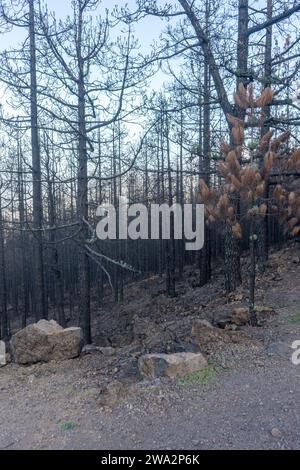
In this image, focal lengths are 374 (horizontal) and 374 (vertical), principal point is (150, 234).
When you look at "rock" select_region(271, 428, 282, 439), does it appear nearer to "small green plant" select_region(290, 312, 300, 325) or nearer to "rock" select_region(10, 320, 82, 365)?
"small green plant" select_region(290, 312, 300, 325)

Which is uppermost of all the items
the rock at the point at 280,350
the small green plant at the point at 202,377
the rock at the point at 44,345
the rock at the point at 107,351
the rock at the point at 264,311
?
the rock at the point at 264,311

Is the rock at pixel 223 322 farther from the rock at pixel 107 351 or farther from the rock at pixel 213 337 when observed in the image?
the rock at pixel 107 351

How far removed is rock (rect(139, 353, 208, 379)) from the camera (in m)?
4.23

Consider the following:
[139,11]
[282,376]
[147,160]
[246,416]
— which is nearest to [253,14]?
[139,11]

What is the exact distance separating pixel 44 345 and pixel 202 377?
8.52ft

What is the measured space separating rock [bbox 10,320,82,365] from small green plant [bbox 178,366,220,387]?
2.20 meters

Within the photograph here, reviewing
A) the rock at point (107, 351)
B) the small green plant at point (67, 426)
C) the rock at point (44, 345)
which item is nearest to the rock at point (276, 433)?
the small green plant at point (67, 426)

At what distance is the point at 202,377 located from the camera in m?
4.18

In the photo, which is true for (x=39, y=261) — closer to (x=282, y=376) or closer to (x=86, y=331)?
(x=86, y=331)

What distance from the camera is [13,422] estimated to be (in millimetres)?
3830

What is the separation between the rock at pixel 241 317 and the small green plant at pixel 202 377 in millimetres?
1411

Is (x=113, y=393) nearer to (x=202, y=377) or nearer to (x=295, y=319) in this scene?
(x=202, y=377)

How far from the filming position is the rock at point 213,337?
190 inches
